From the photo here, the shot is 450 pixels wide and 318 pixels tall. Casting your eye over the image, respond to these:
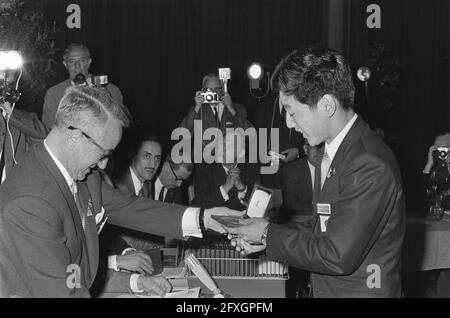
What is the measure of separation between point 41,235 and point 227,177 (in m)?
3.02

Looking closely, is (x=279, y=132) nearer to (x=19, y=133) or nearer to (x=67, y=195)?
(x=19, y=133)

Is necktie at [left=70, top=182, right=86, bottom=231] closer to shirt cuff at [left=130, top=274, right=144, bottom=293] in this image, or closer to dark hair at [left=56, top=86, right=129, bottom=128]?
dark hair at [left=56, top=86, right=129, bottom=128]

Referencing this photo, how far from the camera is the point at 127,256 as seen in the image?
307 centimetres

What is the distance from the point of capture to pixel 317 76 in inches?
81.7

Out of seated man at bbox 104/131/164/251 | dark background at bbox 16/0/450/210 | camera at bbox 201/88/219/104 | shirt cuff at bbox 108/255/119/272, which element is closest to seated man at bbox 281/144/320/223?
camera at bbox 201/88/219/104

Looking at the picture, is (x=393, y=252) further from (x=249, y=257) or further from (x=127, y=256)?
(x=127, y=256)

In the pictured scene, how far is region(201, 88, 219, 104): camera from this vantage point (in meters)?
5.72

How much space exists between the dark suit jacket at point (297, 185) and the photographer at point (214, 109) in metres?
0.68

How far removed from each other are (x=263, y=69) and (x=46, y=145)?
5225mm

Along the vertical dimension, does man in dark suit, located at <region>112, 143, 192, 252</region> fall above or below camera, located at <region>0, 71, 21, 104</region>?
below

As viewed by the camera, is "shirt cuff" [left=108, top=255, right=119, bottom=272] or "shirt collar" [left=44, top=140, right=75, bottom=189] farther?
"shirt cuff" [left=108, top=255, right=119, bottom=272]

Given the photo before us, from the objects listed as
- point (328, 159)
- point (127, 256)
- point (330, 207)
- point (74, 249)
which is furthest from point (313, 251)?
point (127, 256)

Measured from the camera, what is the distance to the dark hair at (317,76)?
6.81ft

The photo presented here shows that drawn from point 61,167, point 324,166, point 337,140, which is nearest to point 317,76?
point 337,140
